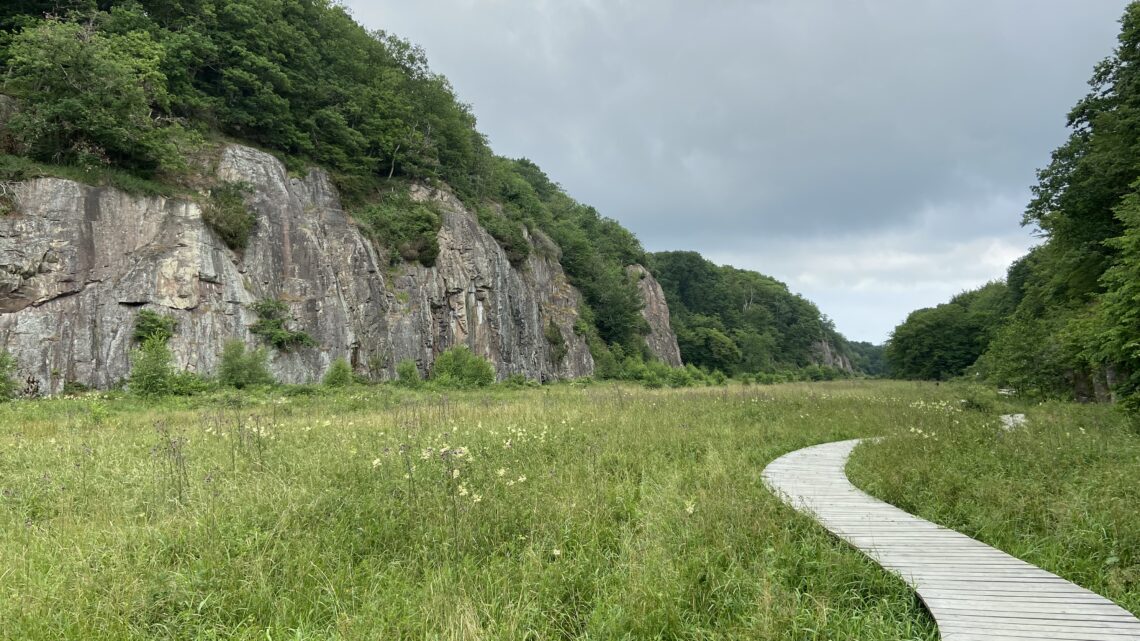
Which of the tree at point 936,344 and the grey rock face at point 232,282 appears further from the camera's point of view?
the tree at point 936,344

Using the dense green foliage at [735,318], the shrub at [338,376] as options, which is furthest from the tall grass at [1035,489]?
the dense green foliage at [735,318]

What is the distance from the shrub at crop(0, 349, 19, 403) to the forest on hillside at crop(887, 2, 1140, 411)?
28.1m

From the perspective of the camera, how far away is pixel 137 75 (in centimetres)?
2206

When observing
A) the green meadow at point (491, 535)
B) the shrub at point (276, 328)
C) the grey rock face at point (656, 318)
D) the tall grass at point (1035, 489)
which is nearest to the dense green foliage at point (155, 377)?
the shrub at point (276, 328)

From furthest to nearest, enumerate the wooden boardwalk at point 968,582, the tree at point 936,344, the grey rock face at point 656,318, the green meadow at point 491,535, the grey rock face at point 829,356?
the grey rock face at point 829,356
the tree at point 936,344
the grey rock face at point 656,318
the green meadow at point 491,535
the wooden boardwalk at point 968,582

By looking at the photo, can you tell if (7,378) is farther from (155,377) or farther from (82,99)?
(82,99)

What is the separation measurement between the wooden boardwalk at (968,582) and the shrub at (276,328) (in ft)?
75.2

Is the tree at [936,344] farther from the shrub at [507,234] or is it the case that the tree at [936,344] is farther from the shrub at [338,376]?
the shrub at [338,376]

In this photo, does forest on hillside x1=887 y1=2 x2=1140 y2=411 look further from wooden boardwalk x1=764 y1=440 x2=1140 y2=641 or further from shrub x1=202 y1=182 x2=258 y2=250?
shrub x1=202 y1=182 x2=258 y2=250

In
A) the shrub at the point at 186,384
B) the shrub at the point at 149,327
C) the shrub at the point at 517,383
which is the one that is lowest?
the shrub at the point at 517,383

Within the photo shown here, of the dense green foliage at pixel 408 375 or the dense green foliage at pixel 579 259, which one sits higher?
the dense green foliage at pixel 579 259

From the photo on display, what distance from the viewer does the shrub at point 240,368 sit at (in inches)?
764

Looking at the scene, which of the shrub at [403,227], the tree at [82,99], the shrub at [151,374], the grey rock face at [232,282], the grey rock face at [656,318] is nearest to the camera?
the shrub at [151,374]

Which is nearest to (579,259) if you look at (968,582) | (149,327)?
(149,327)
